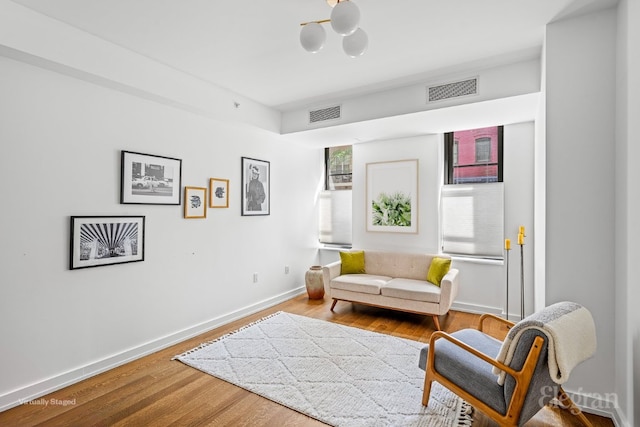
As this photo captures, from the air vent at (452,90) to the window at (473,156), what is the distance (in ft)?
4.33

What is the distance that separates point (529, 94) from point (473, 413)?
9.14 ft

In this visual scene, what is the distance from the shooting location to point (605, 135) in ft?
7.27

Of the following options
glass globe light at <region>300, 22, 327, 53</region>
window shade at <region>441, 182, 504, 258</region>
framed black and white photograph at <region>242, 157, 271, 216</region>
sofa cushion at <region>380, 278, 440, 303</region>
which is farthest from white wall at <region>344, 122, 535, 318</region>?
glass globe light at <region>300, 22, 327, 53</region>

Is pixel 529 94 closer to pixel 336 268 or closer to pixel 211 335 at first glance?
pixel 336 268

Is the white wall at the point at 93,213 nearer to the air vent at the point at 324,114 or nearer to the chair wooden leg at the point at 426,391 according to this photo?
the air vent at the point at 324,114

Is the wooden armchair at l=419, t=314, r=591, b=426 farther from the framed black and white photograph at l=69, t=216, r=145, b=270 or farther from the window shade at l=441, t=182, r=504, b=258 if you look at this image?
the framed black and white photograph at l=69, t=216, r=145, b=270

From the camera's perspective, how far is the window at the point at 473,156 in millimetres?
4328

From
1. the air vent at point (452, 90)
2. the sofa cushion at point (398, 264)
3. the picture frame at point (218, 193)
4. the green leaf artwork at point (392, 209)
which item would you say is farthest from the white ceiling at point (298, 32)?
the sofa cushion at point (398, 264)

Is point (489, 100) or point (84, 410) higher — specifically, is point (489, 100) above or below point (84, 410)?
above

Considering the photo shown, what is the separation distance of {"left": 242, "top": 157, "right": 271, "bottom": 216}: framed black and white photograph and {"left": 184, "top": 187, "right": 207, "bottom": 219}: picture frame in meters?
0.62

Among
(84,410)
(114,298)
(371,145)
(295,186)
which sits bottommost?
(84,410)

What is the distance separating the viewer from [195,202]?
3654 mm

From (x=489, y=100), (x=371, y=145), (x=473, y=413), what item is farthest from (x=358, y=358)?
(x=371, y=145)

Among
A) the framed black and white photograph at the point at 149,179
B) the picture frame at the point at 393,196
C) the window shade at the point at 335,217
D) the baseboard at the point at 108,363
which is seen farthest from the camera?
the window shade at the point at 335,217
